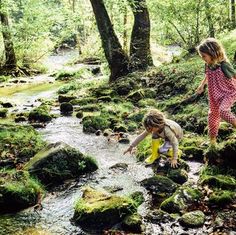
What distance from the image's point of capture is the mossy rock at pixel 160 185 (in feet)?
19.9

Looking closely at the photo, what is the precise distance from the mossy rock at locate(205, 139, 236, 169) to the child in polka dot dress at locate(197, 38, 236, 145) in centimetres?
19

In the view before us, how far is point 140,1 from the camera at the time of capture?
1636 centimetres

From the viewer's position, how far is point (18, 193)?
5.92 meters

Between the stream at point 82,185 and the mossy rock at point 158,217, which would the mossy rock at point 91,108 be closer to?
the stream at point 82,185

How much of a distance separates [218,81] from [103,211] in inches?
109

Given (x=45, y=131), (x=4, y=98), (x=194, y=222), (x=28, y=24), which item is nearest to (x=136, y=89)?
(x=45, y=131)

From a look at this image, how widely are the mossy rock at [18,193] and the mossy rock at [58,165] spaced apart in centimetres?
35

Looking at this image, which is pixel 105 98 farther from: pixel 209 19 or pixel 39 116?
pixel 209 19

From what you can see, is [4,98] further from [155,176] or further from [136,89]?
[155,176]

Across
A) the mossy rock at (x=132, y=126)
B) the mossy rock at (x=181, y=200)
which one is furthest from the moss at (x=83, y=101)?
the mossy rock at (x=181, y=200)

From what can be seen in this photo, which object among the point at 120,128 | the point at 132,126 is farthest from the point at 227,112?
the point at 132,126

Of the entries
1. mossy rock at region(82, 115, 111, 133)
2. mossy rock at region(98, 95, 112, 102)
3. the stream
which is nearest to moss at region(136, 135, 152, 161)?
the stream

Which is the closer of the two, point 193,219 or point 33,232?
point 193,219

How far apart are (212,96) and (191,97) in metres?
3.86
